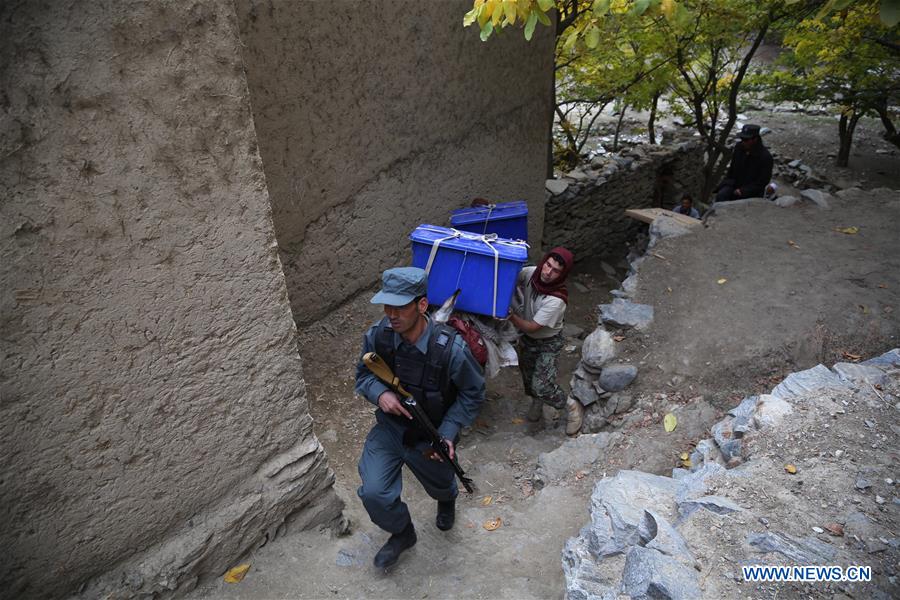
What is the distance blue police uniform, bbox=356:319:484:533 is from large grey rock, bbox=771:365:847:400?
6.25 feet

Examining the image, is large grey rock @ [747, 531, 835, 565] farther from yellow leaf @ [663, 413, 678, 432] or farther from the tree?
the tree

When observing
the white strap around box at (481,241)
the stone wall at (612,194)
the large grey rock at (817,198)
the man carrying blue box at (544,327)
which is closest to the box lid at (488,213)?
the man carrying blue box at (544,327)

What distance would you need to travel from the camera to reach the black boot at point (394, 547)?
300 centimetres

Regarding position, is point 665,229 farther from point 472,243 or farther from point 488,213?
point 472,243

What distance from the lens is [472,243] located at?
379 cm

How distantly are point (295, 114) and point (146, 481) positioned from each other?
2.99 m

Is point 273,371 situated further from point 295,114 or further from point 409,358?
point 295,114

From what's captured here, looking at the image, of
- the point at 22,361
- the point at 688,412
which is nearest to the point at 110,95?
the point at 22,361

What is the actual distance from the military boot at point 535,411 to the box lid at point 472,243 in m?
1.59

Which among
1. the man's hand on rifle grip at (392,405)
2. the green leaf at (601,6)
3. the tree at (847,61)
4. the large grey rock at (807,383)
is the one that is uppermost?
the green leaf at (601,6)

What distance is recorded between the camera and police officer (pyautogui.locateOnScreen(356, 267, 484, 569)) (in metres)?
2.80

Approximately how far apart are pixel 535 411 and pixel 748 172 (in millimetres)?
4991

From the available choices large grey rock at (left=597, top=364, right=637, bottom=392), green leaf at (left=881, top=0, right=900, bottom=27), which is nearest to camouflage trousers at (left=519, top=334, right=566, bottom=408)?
large grey rock at (left=597, top=364, right=637, bottom=392)

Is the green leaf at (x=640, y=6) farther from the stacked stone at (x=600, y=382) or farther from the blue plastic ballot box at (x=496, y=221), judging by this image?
the stacked stone at (x=600, y=382)
